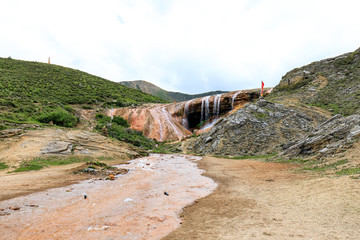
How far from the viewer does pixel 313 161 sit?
12375mm

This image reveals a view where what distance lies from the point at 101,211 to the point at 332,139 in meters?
14.9

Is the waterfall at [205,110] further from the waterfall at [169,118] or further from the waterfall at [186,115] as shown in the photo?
the waterfall at [169,118]

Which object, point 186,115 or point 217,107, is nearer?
point 217,107

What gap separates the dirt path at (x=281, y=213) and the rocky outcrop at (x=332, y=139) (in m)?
5.46

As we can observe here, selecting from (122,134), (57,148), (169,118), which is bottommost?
(57,148)

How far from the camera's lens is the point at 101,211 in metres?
6.62

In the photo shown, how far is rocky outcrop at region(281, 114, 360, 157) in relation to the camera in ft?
39.6

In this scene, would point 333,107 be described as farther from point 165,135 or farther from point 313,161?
point 165,135

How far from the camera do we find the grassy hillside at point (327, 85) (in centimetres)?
2717

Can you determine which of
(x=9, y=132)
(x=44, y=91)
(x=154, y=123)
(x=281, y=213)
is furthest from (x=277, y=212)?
(x=44, y=91)

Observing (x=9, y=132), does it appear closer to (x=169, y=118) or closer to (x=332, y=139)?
(x=332, y=139)

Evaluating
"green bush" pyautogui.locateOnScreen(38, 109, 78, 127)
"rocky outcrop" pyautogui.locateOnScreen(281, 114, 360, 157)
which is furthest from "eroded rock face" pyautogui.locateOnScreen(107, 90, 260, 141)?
"rocky outcrop" pyautogui.locateOnScreen(281, 114, 360, 157)

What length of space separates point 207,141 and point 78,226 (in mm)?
24007

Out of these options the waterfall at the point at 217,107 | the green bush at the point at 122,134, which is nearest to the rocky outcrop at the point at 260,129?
the green bush at the point at 122,134
